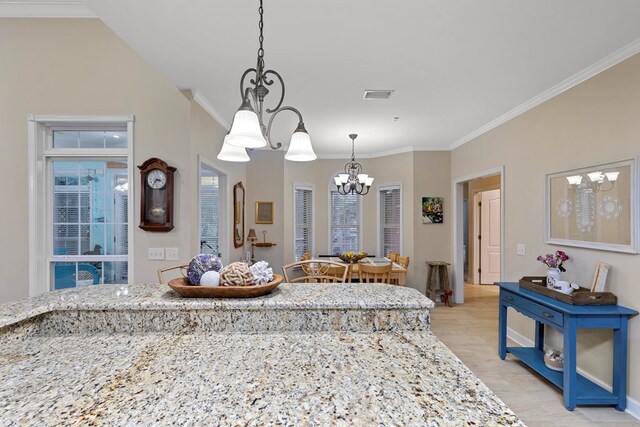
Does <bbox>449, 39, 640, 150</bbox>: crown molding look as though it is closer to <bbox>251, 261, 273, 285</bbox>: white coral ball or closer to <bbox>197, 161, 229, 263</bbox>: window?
<bbox>251, 261, 273, 285</bbox>: white coral ball

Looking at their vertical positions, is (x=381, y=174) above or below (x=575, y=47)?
below

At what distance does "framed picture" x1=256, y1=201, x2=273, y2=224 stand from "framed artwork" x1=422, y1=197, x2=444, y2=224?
2624 millimetres

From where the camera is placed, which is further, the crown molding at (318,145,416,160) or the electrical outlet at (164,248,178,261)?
the crown molding at (318,145,416,160)

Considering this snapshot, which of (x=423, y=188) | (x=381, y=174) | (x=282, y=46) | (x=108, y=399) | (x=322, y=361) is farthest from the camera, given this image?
(x=381, y=174)

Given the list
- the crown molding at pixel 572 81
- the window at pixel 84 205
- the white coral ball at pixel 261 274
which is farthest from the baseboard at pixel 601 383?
the window at pixel 84 205

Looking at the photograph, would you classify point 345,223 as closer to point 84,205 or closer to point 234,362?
point 84,205

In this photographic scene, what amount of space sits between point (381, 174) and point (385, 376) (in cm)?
531

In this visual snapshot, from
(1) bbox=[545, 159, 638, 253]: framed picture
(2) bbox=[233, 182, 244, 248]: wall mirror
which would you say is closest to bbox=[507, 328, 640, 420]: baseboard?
(1) bbox=[545, 159, 638, 253]: framed picture

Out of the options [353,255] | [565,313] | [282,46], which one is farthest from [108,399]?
[353,255]

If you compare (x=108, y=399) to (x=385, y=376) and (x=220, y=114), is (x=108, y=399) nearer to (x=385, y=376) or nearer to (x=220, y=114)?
(x=385, y=376)

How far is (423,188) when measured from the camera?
5.40 m

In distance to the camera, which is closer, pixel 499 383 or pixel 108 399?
pixel 108 399

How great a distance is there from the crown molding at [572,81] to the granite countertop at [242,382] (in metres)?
2.67

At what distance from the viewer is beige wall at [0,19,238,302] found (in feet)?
9.62
